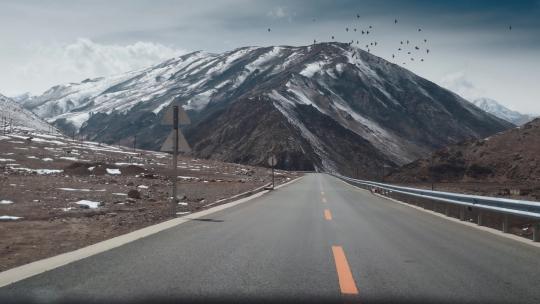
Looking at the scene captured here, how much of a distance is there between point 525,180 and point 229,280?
59.5 m

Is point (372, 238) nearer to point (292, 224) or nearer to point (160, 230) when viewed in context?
point (292, 224)

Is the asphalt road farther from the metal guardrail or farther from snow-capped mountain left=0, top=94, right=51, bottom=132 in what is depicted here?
snow-capped mountain left=0, top=94, right=51, bottom=132

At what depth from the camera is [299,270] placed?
6715 mm

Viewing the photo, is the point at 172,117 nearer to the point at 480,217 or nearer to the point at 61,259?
the point at 61,259

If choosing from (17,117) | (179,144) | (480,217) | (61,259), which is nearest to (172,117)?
(179,144)

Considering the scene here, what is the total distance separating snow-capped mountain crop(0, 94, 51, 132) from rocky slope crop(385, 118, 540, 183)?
5173 inches

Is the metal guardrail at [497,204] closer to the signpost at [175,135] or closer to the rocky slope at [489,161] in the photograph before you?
the signpost at [175,135]

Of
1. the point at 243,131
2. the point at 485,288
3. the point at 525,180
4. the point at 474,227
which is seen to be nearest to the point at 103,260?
the point at 485,288

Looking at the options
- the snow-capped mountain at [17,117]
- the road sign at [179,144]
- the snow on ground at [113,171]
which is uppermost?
the snow-capped mountain at [17,117]

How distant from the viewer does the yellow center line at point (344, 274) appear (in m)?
5.68

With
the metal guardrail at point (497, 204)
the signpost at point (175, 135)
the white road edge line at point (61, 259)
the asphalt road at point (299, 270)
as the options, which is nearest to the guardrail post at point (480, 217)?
the metal guardrail at point (497, 204)

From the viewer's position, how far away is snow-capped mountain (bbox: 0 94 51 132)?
543ft

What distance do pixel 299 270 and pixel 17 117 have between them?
621ft

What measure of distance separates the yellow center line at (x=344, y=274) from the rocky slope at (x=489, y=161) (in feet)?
184
